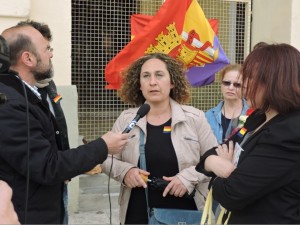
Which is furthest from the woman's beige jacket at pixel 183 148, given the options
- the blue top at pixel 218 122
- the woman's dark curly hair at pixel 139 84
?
the blue top at pixel 218 122

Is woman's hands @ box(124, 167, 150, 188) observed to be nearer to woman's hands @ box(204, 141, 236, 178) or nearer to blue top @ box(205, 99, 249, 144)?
woman's hands @ box(204, 141, 236, 178)

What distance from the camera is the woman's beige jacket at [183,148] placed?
8.87ft

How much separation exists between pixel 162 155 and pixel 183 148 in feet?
0.49

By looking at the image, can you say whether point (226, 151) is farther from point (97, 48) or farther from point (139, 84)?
point (97, 48)

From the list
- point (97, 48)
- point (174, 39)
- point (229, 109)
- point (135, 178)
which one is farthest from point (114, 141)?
point (97, 48)

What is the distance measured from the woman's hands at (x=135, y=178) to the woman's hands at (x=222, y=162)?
23.1 inches

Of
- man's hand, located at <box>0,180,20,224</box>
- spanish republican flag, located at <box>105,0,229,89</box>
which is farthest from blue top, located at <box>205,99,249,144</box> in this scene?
man's hand, located at <box>0,180,20,224</box>

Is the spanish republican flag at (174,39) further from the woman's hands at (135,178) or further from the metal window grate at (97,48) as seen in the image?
the woman's hands at (135,178)

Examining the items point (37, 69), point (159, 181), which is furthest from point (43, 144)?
point (159, 181)

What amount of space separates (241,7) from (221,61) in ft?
7.40

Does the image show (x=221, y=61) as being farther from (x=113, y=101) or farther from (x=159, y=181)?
(x=159, y=181)

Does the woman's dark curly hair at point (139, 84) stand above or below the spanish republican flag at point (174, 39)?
below

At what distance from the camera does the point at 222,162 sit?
2.00m

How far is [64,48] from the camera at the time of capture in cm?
497
